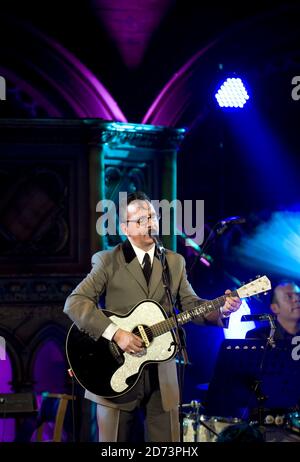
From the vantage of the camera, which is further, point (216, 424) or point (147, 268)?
point (216, 424)

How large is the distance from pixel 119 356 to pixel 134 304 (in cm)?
40

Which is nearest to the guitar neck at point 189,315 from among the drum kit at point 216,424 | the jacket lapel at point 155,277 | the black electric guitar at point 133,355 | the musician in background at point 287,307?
the black electric guitar at point 133,355

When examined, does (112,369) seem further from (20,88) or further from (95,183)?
(20,88)

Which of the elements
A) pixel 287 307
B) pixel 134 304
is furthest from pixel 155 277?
pixel 287 307

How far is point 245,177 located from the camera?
29.5 ft

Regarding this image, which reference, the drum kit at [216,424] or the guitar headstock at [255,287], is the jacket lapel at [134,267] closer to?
the guitar headstock at [255,287]

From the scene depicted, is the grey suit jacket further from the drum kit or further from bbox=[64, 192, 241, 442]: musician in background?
the drum kit

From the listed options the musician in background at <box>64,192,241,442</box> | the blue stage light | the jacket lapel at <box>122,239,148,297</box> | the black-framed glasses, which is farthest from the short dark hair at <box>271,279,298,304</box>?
the black-framed glasses

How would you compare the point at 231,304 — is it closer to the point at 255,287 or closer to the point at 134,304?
the point at 255,287

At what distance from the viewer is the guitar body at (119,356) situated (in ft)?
19.3

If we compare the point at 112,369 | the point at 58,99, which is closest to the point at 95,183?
the point at 58,99

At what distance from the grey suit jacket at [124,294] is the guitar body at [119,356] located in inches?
3.2

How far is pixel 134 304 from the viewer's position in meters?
6.07

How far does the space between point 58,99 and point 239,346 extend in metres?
3.74
